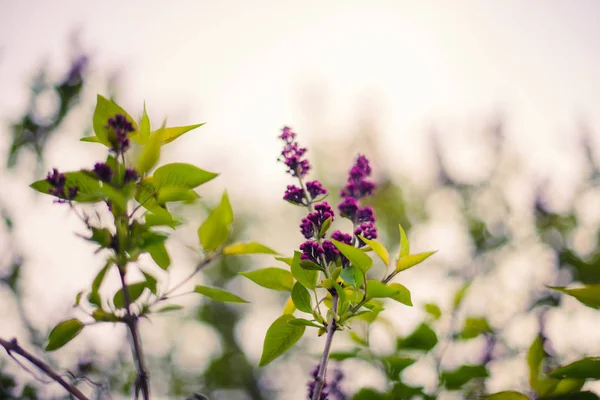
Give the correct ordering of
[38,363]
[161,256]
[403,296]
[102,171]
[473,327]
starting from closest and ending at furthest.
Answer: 1. [38,363]
2. [102,171]
3. [403,296]
4. [161,256]
5. [473,327]

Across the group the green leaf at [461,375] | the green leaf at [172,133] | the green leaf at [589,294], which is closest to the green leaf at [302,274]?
the green leaf at [172,133]

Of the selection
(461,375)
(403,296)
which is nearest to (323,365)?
(403,296)

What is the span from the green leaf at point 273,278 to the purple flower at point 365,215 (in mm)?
316

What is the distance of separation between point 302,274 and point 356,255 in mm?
198

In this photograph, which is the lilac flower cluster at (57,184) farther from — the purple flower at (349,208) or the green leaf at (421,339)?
the green leaf at (421,339)

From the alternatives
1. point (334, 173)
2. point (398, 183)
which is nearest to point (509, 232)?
point (398, 183)

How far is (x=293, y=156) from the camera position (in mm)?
1521

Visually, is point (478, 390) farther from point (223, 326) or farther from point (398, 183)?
point (223, 326)

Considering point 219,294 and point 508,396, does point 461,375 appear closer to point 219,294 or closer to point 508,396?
point 508,396

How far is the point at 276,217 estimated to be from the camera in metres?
15.8

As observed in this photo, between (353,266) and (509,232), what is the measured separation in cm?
839

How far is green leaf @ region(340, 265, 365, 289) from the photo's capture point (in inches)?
47.2

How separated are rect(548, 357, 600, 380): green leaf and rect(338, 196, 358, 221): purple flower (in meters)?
0.78

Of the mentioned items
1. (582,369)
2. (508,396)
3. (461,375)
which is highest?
(582,369)
